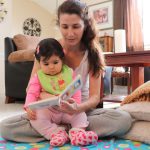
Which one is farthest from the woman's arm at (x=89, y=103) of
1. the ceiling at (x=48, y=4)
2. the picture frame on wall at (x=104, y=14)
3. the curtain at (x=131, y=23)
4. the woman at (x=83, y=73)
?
the ceiling at (x=48, y=4)

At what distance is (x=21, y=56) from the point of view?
240 cm

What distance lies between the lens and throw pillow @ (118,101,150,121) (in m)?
1.05

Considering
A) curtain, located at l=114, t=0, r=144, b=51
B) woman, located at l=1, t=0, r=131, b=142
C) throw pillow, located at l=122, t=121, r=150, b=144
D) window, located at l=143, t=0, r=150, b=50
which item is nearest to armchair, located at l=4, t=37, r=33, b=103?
woman, located at l=1, t=0, r=131, b=142

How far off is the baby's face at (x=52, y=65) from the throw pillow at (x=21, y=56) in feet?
4.31

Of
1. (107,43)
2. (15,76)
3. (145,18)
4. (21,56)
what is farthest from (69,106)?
(145,18)

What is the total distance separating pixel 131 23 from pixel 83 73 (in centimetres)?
318

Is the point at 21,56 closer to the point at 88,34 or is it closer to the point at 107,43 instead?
the point at 88,34

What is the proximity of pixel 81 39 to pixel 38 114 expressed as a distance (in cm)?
40

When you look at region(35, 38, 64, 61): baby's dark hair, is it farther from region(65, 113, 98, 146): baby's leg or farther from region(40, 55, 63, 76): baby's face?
region(65, 113, 98, 146): baby's leg

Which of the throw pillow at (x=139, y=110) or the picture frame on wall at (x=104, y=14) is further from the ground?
the picture frame on wall at (x=104, y=14)

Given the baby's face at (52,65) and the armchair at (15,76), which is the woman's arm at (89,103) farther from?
the armchair at (15,76)

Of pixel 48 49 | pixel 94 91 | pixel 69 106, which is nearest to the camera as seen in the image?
pixel 69 106

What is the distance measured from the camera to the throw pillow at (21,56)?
92.0 inches

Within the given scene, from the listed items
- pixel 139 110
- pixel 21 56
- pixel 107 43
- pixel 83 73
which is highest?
pixel 107 43
